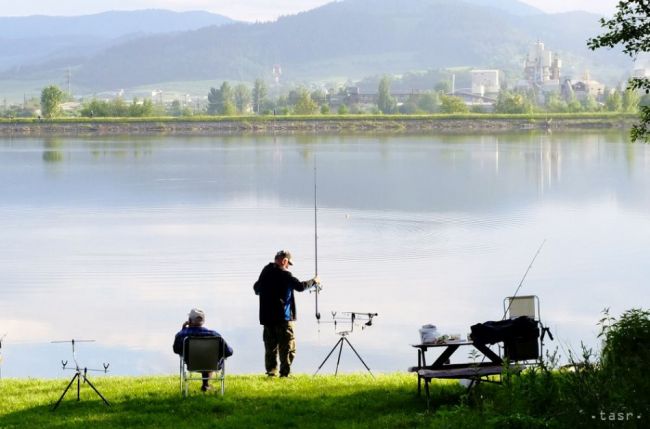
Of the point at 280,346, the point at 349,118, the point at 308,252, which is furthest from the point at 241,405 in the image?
the point at 349,118

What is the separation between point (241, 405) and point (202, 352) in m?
0.52

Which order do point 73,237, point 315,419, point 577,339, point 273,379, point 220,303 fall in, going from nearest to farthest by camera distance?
1. point 315,419
2. point 273,379
3. point 577,339
4. point 220,303
5. point 73,237

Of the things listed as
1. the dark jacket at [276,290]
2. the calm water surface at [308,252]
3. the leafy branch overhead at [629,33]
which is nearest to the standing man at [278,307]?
the dark jacket at [276,290]

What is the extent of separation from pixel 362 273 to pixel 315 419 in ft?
40.6

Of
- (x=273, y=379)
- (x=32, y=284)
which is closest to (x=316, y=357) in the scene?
(x=273, y=379)

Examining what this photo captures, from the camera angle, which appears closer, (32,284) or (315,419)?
(315,419)

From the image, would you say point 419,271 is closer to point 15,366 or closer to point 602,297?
point 602,297

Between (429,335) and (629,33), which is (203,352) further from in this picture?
(629,33)

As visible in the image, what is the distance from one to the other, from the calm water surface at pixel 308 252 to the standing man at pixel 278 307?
2.43m

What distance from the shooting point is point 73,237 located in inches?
1102

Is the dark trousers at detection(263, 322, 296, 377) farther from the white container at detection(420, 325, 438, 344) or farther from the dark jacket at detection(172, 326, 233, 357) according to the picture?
the white container at detection(420, 325, 438, 344)

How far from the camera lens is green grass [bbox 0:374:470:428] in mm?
8445

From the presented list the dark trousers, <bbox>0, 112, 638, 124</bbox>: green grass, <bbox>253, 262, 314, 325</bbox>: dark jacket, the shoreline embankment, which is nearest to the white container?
<bbox>253, 262, 314, 325</bbox>: dark jacket

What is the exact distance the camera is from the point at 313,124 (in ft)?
424
